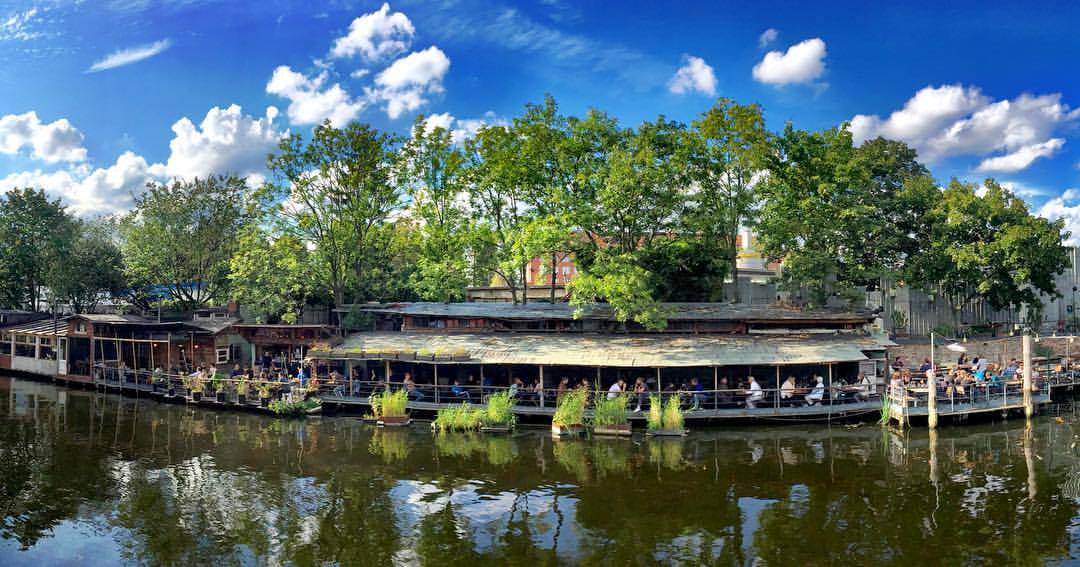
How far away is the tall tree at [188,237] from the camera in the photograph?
167 feet

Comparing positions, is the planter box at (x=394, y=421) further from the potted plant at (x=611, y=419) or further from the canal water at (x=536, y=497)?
the potted plant at (x=611, y=419)

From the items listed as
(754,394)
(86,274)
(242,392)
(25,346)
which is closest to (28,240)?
(86,274)

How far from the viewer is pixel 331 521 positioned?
17.6 meters

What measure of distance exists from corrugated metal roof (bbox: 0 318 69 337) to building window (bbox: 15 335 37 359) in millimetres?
610

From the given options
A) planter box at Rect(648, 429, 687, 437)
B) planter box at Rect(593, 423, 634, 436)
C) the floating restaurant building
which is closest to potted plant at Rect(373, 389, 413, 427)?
the floating restaurant building

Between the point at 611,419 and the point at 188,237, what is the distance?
132 feet

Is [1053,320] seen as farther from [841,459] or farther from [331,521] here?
[331,521]

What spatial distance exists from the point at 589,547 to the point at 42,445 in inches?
909

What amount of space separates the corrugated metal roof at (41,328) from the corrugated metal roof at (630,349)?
2193 centimetres

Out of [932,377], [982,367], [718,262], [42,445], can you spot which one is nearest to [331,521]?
[42,445]

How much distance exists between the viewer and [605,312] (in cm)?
3359

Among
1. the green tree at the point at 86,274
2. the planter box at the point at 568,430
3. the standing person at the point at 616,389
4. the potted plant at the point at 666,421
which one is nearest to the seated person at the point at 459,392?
the planter box at the point at 568,430

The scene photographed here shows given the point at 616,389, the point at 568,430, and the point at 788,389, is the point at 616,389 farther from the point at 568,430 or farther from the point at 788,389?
the point at 788,389

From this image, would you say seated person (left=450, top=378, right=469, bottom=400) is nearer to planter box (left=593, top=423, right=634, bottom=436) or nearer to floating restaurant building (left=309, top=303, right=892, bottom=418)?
floating restaurant building (left=309, top=303, right=892, bottom=418)
